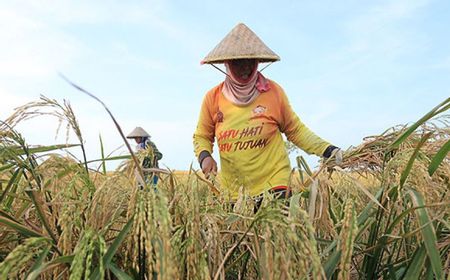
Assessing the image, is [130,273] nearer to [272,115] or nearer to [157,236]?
[157,236]

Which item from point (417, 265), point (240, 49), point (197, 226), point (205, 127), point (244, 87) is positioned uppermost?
point (240, 49)

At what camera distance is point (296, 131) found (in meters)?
3.82

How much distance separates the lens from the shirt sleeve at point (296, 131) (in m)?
3.71

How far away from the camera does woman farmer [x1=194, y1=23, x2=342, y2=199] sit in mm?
3662

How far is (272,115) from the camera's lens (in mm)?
3725

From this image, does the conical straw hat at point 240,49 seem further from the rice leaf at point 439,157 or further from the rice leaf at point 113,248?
the rice leaf at point 113,248

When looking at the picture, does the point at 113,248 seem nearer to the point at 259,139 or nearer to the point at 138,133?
the point at 259,139

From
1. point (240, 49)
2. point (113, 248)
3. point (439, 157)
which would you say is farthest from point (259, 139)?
point (113, 248)

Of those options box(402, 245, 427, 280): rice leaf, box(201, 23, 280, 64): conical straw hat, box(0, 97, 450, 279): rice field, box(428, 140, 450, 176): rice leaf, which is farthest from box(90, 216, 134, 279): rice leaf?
box(201, 23, 280, 64): conical straw hat

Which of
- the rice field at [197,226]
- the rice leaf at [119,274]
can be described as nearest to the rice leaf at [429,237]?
the rice field at [197,226]

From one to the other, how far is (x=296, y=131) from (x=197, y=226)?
273 centimetres

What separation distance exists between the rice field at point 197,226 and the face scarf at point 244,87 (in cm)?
195

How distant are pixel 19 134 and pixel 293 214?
32.2 inches

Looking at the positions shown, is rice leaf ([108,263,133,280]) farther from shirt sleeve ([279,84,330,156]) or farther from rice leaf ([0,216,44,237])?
shirt sleeve ([279,84,330,156])
